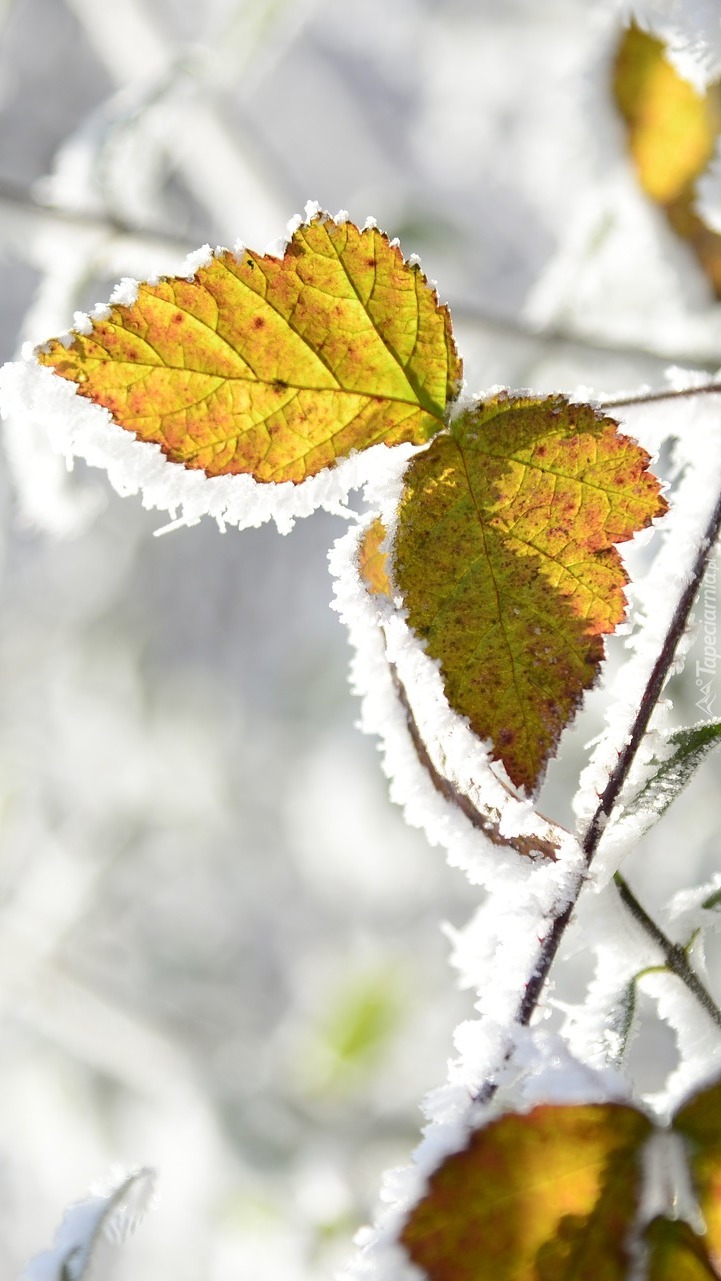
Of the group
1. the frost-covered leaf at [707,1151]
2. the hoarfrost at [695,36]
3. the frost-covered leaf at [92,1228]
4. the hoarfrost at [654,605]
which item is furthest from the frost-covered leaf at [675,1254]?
the hoarfrost at [695,36]

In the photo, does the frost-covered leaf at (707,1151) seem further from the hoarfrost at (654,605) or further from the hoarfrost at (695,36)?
the hoarfrost at (695,36)

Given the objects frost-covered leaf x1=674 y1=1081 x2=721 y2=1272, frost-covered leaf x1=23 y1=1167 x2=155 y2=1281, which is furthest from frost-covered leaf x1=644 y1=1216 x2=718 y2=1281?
frost-covered leaf x1=23 y1=1167 x2=155 y2=1281

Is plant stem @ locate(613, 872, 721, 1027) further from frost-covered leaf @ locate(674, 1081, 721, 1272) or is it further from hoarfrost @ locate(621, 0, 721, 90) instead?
hoarfrost @ locate(621, 0, 721, 90)

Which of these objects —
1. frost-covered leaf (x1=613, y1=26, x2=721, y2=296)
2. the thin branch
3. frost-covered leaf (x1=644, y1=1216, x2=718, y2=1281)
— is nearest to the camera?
frost-covered leaf (x1=644, y1=1216, x2=718, y2=1281)

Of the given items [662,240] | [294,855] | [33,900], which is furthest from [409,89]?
[662,240]

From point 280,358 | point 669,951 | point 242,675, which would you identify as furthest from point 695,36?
point 242,675

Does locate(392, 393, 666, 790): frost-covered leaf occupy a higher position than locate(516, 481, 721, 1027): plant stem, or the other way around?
locate(392, 393, 666, 790): frost-covered leaf
